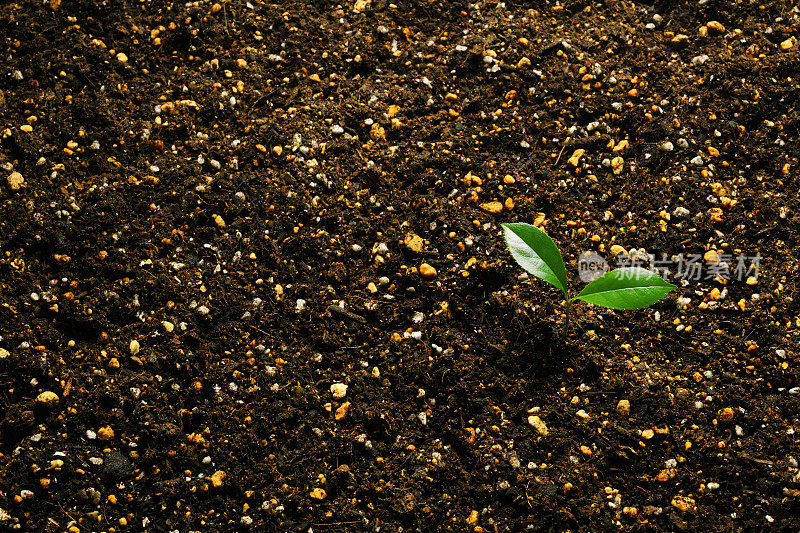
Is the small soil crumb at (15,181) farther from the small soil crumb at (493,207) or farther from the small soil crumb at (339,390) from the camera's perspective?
the small soil crumb at (493,207)

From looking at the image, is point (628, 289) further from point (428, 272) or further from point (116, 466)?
point (116, 466)

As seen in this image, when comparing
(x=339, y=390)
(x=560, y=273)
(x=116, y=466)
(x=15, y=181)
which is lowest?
(x=116, y=466)

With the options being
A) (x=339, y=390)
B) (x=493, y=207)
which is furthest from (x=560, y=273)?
(x=339, y=390)

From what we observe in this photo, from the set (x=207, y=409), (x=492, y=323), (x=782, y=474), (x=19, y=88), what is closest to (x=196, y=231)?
(x=207, y=409)

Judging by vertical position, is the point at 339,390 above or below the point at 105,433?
above

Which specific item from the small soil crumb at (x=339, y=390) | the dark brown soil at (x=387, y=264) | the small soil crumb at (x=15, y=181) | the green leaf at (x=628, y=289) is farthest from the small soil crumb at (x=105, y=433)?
the green leaf at (x=628, y=289)

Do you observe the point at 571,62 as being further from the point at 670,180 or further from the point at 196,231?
the point at 196,231

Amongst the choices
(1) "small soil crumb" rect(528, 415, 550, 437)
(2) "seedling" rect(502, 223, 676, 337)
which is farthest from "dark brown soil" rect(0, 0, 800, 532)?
(2) "seedling" rect(502, 223, 676, 337)
